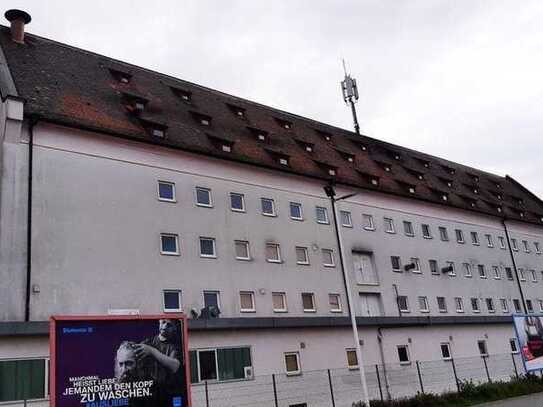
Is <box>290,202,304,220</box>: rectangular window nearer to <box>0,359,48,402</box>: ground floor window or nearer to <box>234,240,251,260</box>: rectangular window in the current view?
<box>234,240,251,260</box>: rectangular window

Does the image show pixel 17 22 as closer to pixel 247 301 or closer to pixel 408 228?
pixel 247 301

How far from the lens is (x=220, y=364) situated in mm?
24812

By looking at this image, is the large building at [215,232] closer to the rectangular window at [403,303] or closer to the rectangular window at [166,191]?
the rectangular window at [166,191]

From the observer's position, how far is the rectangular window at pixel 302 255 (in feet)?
103

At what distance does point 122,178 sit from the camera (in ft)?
86.2

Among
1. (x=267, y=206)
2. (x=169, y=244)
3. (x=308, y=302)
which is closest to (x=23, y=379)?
(x=169, y=244)

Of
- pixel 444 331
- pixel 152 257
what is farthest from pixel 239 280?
pixel 444 331

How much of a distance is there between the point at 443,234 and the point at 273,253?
661 inches

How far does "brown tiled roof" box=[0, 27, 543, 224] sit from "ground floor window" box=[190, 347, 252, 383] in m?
10.0

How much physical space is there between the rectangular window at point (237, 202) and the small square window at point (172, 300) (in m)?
5.94

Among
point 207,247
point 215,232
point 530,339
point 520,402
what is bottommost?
point 520,402

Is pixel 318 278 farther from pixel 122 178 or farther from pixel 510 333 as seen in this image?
pixel 510 333

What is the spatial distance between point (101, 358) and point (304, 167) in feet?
77.6

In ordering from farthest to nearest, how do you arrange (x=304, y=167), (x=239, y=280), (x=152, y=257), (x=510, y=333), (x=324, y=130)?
(x=324, y=130)
(x=510, y=333)
(x=304, y=167)
(x=239, y=280)
(x=152, y=257)
